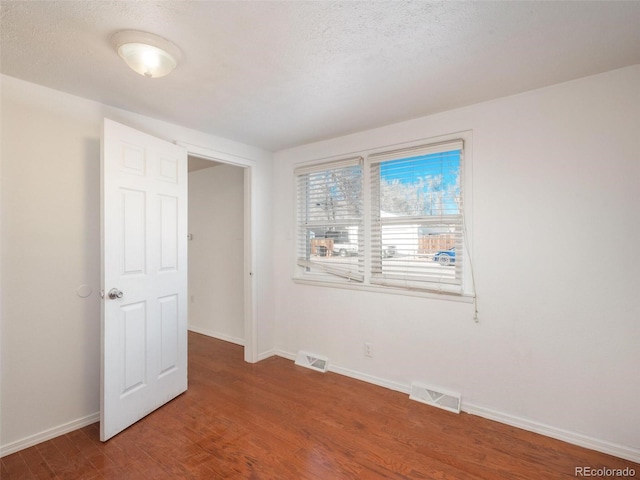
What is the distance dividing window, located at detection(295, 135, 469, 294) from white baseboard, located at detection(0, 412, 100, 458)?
2.17 metres

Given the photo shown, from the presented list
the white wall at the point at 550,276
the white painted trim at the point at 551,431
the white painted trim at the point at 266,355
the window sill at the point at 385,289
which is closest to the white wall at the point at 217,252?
the white painted trim at the point at 266,355

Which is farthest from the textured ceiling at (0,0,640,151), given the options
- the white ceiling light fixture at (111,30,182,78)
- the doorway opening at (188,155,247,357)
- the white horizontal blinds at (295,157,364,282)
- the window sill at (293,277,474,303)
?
the doorway opening at (188,155,247,357)

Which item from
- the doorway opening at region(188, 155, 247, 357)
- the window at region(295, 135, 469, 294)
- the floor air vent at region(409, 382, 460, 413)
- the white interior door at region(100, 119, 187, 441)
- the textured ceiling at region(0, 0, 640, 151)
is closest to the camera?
the textured ceiling at region(0, 0, 640, 151)

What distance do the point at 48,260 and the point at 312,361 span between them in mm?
2456

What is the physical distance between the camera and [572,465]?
1.90m

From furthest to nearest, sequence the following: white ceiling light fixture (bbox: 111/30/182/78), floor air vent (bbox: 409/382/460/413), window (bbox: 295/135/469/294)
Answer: window (bbox: 295/135/469/294), floor air vent (bbox: 409/382/460/413), white ceiling light fixture (bbox: 111/30/182/78)

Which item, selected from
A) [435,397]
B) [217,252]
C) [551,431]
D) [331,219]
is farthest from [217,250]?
[551,431]

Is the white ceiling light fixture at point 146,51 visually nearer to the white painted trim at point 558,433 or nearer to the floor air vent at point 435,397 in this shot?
the floor air vent at point 435,397

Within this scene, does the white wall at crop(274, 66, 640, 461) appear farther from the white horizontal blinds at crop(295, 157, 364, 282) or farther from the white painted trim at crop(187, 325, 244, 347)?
the white painted trim at crop(187, 325, 244, 347)

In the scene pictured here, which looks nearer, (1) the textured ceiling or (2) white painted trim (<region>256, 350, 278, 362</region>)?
(1) the textured ceiling

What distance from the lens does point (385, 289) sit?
2986mm

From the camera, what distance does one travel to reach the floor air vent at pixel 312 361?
334cm

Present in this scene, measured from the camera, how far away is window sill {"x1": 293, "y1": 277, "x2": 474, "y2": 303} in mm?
2582

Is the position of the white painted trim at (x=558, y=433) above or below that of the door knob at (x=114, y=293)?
below
